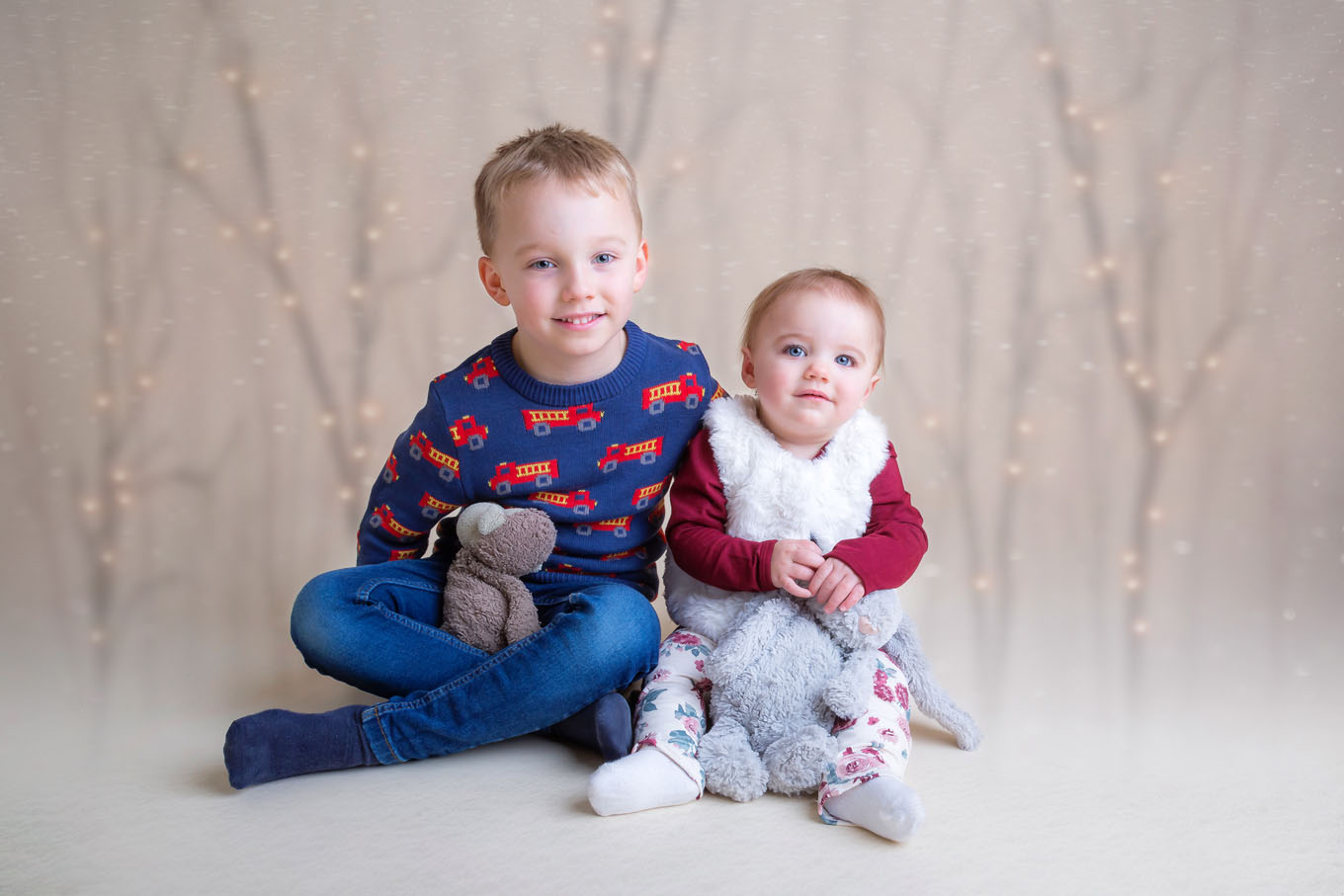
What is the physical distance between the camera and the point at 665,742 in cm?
116

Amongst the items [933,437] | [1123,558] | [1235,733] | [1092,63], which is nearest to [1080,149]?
[1092,63]

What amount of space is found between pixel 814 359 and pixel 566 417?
290mm

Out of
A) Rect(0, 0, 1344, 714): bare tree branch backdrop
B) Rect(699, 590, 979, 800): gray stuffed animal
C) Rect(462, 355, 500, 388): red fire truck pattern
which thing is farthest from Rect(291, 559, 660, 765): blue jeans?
Rect(0, 0, 1344, 714): bare tree branch backdrop

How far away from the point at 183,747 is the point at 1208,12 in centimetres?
180

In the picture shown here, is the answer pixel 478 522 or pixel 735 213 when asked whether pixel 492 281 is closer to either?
pixel 478 522

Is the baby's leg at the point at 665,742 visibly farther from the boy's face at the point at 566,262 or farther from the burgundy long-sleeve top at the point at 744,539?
the boy's face at the point at 566,262

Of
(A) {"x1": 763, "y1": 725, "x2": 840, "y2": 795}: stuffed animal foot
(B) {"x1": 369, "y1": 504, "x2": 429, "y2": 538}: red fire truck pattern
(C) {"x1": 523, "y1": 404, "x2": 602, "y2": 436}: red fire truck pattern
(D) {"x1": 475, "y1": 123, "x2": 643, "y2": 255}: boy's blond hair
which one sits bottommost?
(A) {"x1": 763, "y1": 725, "x2": 840, "y2": 795}: stuffed animal foot

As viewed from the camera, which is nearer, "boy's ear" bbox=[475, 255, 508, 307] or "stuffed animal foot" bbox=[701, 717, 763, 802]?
"stuffed animal foot" bbox=[701, 717, 763, 802]

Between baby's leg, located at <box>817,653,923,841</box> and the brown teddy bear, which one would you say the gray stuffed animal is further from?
the brown teddy bear

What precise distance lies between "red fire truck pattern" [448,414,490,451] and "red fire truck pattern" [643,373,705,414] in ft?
0.62

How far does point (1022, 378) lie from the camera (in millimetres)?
1896

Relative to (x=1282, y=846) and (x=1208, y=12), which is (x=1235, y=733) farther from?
(x=1208, y=12)

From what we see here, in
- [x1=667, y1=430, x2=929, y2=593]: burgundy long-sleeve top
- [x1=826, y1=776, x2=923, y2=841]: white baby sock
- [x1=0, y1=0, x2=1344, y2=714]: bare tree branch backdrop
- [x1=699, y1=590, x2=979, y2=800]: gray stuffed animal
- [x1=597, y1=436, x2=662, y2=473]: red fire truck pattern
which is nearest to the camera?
[x1=826, y1=776, x2=923, y2=841]: white baby sock

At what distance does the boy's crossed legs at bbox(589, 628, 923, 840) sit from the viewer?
1058mm
